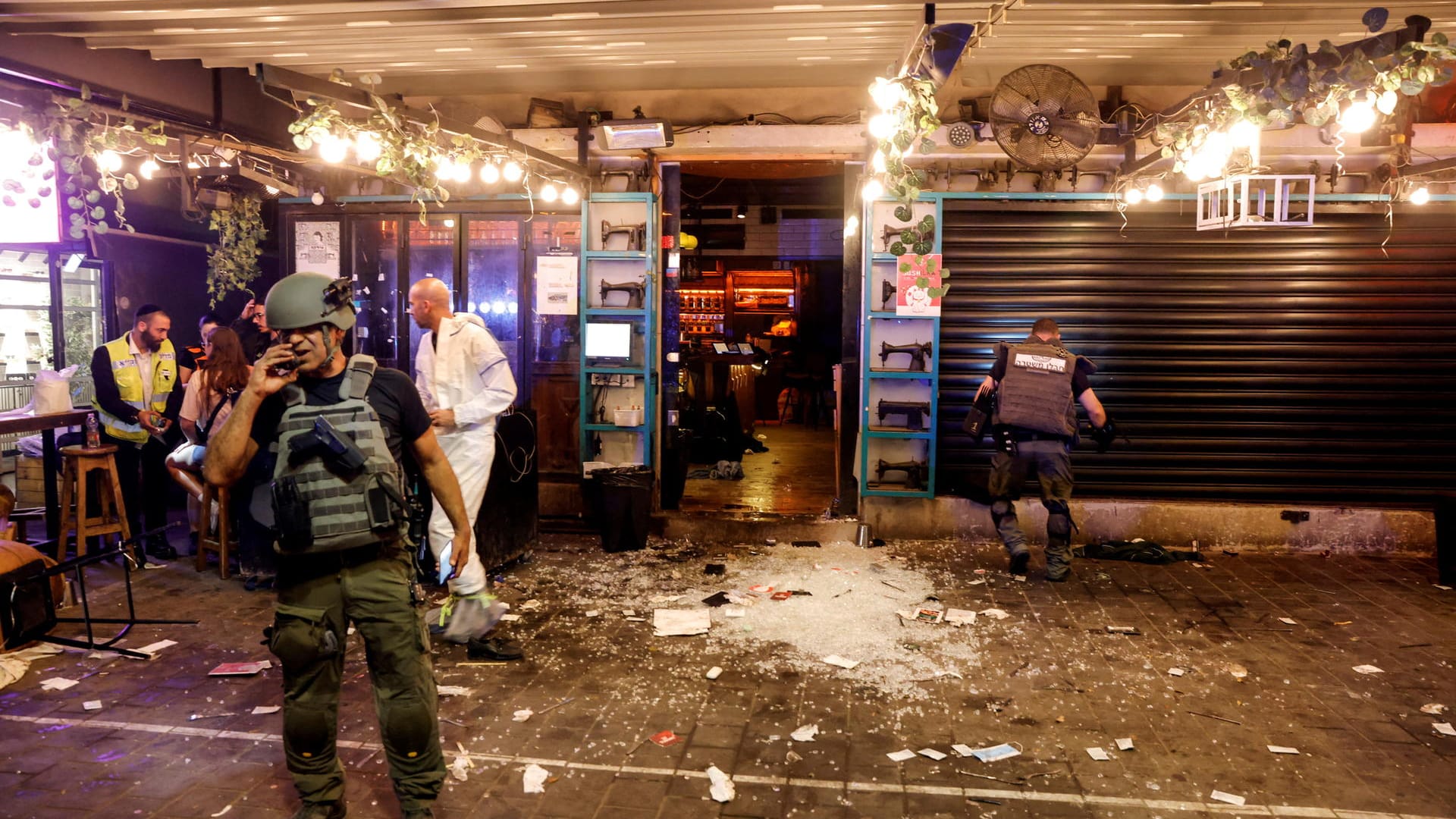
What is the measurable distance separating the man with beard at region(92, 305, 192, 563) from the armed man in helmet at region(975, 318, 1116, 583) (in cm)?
755

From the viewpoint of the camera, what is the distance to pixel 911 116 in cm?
568

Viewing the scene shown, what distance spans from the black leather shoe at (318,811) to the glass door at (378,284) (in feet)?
22.8

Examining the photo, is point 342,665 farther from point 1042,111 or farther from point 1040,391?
point 1042,111

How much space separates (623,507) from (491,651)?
2.93 meters

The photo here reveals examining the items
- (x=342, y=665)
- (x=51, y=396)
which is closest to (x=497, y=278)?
(x=51, y=396)

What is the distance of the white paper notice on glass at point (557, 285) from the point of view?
952 centimetres

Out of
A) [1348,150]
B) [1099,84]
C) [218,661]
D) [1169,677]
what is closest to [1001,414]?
[1169,677]

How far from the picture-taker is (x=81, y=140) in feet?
21.8

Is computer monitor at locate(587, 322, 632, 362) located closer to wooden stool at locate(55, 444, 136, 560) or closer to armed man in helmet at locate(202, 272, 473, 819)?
wooden stool at locate(55, 444, 136, 560)

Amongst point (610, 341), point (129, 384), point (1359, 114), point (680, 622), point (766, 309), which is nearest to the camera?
point (1359, 114)

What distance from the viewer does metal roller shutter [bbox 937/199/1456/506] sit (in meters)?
8.77

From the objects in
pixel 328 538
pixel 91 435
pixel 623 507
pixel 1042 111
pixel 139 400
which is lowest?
pixel 623 507

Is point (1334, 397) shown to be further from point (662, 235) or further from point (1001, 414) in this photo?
point (662, 235)

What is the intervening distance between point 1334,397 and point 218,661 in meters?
9.92
